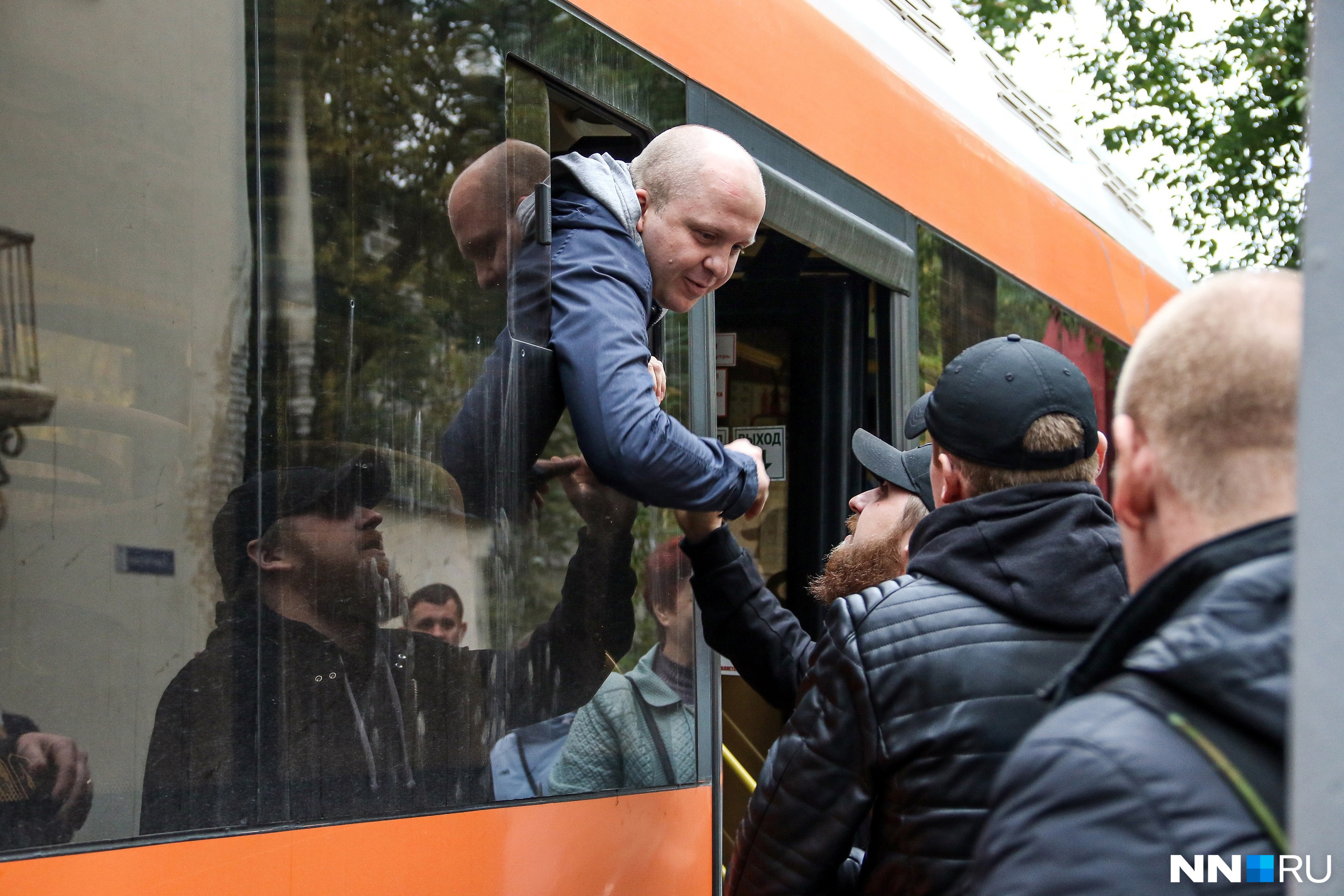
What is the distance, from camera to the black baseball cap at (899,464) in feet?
9.64

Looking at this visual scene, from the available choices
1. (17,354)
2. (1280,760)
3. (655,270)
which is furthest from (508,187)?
(1280,760)

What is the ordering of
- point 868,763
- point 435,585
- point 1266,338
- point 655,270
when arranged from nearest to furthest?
point 1266,338 < point 868,763 < point 435,585 < point 655,270

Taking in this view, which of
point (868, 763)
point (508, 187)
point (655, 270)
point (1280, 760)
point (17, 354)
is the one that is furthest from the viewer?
point (655, 270)

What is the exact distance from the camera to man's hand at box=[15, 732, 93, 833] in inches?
62.2

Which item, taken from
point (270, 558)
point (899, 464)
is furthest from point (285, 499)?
point (899, 464)

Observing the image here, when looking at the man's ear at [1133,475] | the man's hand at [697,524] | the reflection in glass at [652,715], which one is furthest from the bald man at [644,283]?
the man's ear at [1133,475]

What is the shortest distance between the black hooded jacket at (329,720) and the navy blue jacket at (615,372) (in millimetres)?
275

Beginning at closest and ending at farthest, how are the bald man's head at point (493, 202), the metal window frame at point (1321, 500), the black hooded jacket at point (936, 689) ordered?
the metal window frame at point (1321, 500) < the black hooded jacket at point (936, 689) < the bald man's head at point (493, 202)

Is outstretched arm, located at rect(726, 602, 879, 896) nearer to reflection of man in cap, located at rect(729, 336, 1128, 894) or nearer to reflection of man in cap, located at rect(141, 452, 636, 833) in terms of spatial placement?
reflection of man in cap, located at rect(729, 336, 1128, 894)

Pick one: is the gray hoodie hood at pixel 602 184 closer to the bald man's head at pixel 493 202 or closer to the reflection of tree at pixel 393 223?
the bald man's head at pixel 493 202

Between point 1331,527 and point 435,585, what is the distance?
1.49 meters

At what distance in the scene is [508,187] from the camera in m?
2.34

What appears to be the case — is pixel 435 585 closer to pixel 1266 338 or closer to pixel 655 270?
pixel 655 270

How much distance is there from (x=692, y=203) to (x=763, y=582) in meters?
0.82
